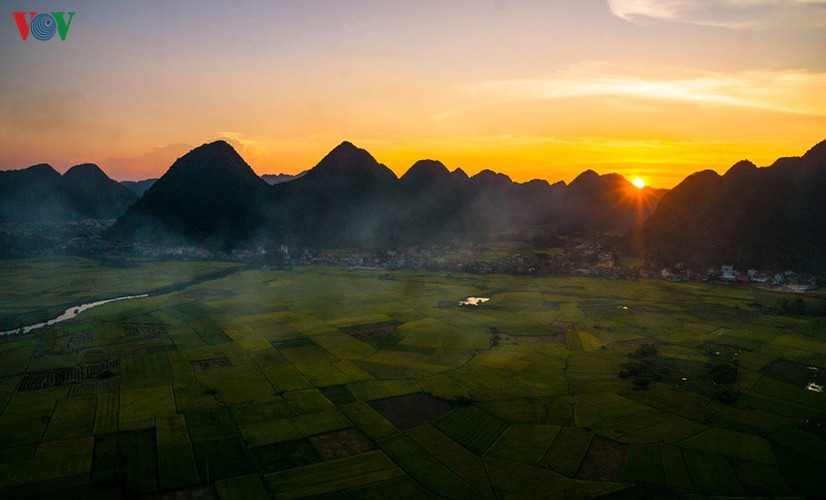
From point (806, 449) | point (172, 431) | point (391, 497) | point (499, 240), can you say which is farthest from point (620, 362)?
point (499, 240)

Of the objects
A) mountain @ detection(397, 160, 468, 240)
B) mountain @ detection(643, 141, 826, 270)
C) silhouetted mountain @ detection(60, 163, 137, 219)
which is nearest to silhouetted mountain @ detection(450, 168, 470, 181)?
mountain @ detection(397, 160, 468, 240)

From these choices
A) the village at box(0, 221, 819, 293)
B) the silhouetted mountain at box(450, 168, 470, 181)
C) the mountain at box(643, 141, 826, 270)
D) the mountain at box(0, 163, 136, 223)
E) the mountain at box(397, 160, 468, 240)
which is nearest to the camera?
the village at box(0, 221, 819, 293)

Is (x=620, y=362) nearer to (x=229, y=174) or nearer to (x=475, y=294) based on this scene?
(x=475, y=294)

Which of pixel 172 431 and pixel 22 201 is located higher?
pixel 22 201

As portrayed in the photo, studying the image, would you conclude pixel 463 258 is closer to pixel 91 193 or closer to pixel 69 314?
pixel 69 314

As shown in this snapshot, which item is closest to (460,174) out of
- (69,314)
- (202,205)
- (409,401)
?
(202,205)

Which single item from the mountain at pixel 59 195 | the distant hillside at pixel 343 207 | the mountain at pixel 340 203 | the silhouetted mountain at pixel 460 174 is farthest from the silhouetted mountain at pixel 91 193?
the silhouetted mountain at pixel 460 174

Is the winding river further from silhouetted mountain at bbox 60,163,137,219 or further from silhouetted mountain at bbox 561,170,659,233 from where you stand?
silhouetted mountain at bbox 60,163,137,219
